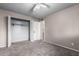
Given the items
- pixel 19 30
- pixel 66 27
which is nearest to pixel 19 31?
pixel 19 30

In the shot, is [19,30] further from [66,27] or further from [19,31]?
[66,27]

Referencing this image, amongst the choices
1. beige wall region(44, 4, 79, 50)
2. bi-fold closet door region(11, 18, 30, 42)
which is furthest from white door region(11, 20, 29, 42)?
beige wall region(44, 4, 79, 50)

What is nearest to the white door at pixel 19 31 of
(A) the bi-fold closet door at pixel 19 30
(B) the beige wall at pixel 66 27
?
(A) the bi-fold closet door at pixel 19 30

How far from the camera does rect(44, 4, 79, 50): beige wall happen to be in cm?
285

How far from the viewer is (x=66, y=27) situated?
10.8 ft

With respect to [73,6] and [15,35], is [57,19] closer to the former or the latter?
[73,6]

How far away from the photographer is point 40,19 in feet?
19.5

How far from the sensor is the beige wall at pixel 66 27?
2.85 meters

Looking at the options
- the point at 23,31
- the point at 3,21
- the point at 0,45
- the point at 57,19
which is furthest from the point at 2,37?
the point at 57,19

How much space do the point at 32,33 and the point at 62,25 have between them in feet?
9.11

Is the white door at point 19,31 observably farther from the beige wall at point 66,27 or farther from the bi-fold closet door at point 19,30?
the beige wall at point 66,27

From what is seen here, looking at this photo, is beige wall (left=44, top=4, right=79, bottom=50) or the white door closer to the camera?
beige wall (left=44, top=4, right=79, bottom=50)

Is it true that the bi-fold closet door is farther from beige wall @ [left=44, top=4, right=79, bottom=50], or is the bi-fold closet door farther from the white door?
beige wall @ [left=44, top=4, right=79, bottom=50]

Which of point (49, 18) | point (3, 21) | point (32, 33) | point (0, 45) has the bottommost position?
point (0, 45)
